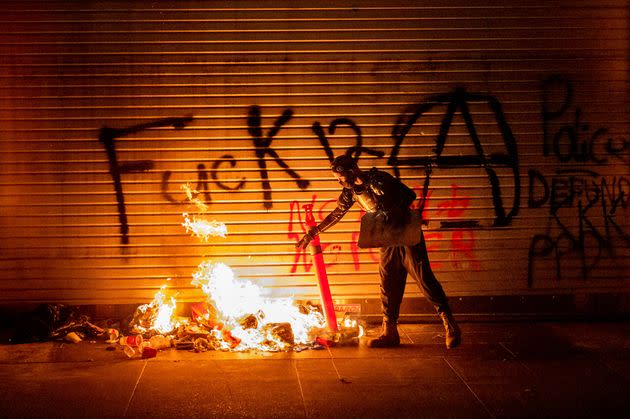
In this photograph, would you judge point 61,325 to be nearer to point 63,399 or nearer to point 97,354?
point 97,354

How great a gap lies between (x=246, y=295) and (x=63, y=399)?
2286mm

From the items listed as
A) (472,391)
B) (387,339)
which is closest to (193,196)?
(387,339)

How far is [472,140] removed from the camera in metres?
6.85

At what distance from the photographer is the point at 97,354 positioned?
5.96 meters

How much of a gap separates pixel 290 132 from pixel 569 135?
3021 millimetres

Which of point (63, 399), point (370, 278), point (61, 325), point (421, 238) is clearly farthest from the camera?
point (370, 278)

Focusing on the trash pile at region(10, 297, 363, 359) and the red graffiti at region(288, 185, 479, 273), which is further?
the red graffiti at region(288, 185, 479, 273)

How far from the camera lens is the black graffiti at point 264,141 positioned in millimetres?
6758

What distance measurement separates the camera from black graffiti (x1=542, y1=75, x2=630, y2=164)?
6.85 meters

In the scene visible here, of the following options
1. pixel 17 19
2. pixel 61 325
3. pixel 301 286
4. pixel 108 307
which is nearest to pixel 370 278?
pixel 301 286

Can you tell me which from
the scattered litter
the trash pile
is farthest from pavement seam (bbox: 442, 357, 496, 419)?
the scattered litter

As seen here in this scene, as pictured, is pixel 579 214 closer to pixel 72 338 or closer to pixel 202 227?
pixel 202 227

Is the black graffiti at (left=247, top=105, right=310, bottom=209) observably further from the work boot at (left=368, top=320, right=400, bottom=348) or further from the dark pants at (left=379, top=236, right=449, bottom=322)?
the work boot at (left=368, top=320, right=400, bottom=348)

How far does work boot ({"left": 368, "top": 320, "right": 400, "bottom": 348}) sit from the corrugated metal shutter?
2.77 feet
